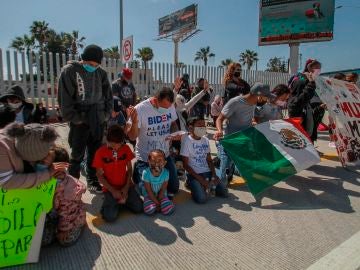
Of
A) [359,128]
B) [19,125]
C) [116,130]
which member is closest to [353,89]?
[359,128]

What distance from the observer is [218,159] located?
16.9 feet

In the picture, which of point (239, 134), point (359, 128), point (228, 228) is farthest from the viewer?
point (359, 128)

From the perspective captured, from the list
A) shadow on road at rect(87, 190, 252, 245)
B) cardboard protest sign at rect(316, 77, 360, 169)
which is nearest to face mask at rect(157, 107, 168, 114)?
shadow on road at rect(87, 190, 252, 245)

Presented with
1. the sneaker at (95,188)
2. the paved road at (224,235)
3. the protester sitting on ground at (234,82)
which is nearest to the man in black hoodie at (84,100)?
the sneaker at (95,188)

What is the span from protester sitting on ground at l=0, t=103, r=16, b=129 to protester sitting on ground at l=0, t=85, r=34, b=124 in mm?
313

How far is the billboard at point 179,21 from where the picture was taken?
37375mm

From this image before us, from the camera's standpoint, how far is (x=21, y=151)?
2.45 m

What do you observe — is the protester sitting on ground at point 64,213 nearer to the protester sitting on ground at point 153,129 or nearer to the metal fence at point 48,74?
the protester sitting on ground at point 153,129

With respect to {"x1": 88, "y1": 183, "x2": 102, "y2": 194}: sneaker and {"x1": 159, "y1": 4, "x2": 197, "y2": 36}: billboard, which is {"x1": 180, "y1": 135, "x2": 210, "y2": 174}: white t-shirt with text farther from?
{"x1": 159, "y1": 4, "x2": 197, "y2": 36}: billboard

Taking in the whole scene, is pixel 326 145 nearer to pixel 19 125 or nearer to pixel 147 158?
pixel 147 158

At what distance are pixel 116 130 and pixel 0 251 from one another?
5.38 feet

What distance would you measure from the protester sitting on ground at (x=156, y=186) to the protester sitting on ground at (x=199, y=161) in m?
0.51

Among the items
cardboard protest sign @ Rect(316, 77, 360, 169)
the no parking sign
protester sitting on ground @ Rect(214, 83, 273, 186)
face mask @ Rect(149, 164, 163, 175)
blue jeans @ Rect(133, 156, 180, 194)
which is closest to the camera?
face mask @ Rect(149, 164, 163, 175)

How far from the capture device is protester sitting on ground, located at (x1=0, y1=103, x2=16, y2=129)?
12.6ft
